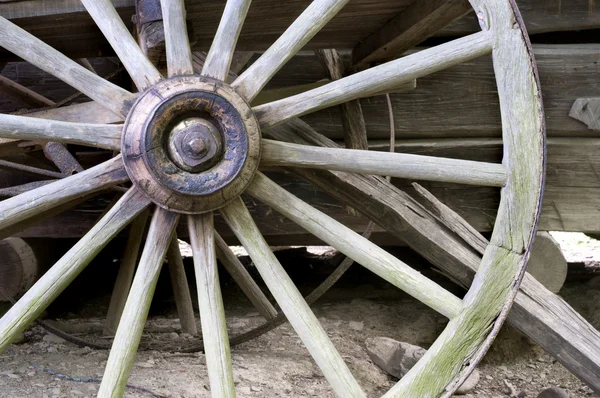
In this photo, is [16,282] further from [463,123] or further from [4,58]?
[463,123]

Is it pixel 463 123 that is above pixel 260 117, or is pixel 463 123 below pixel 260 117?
above

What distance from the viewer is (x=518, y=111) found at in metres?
1.61

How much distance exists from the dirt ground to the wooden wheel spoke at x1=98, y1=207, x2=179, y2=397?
61cm

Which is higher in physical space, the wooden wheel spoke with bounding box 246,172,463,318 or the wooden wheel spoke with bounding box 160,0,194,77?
the wooden wheel spoke with bounding box 160,0,194,77

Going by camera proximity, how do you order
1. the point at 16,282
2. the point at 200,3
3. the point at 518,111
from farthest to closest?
the point at 16,282 < the point at 200,3 < the point at 518,111

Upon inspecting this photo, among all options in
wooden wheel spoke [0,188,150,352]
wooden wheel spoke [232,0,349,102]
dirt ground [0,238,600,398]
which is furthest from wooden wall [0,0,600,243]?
wooden wheel spoke [0,188,150,352]

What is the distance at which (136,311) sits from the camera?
1591 mm

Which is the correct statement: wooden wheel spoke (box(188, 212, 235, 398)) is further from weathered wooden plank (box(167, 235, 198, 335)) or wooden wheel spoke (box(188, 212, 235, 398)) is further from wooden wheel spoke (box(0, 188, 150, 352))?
weathered wooden plank (box(167, 235, 198, 335))

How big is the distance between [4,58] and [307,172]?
1.20 m

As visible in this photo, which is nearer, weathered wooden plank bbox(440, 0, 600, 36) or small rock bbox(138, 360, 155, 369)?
small rock bbox(138, 360, 155, 369)

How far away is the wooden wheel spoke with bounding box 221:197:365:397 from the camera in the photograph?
1.58m

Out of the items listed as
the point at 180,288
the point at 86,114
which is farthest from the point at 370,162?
the point at 180,288

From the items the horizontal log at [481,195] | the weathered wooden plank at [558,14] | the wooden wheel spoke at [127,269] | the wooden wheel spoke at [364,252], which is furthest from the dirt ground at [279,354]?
the weathered wooden plank at [558,14]

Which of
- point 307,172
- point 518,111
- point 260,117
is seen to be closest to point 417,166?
point 518,111
